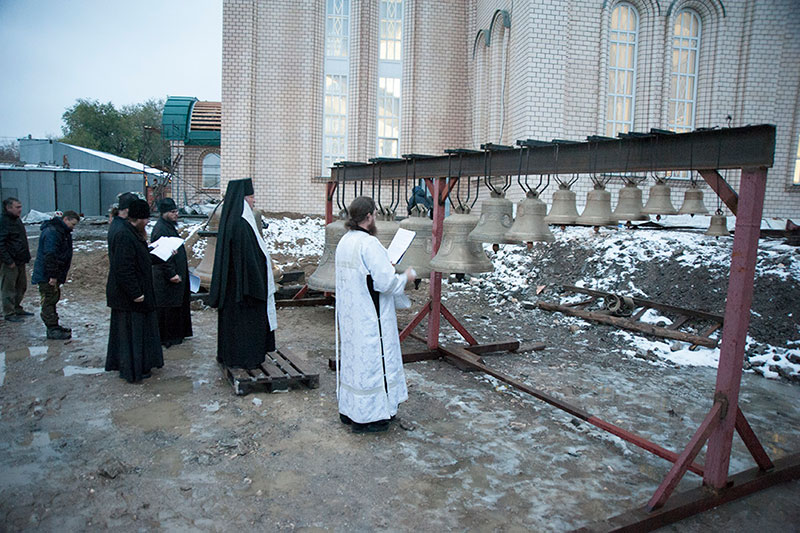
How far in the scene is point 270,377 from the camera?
5527 mm

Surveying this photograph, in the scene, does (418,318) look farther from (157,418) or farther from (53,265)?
(53,265)

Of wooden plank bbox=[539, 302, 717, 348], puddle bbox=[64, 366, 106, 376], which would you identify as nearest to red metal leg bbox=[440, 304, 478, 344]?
wooden plank bbox=[539, 302, 717, 348]

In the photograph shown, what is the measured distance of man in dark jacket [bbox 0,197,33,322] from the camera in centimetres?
770

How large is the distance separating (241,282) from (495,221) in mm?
2611

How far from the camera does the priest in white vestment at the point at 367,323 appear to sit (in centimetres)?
441

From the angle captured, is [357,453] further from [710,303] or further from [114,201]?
[114,201]

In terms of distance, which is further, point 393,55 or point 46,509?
point 393,55

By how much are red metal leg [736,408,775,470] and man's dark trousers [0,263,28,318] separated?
355 inches

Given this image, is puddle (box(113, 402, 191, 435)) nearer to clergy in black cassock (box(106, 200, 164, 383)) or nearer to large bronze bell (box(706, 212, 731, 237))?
clergy in black cassock (box(106, 200, 164, 383))

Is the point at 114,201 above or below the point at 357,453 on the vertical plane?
above

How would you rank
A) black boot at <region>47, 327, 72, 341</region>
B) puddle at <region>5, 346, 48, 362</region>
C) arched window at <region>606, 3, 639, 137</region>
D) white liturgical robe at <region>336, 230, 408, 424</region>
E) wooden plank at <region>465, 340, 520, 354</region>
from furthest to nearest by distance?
arched window at <region>606, 3, 639, 137</region>
black boot at <region>47, 327, 72, 341</region>
wooden plank at <region>465, 340, 520, 354</region>
puddle at <region>5, 346, 48, 362</region>
white liturgical robe at <region>336, 230, 408, 424</region>

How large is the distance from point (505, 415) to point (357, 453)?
5.10 ft

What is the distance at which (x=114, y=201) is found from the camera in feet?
78.3

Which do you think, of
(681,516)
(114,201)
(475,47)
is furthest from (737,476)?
(114,201)
